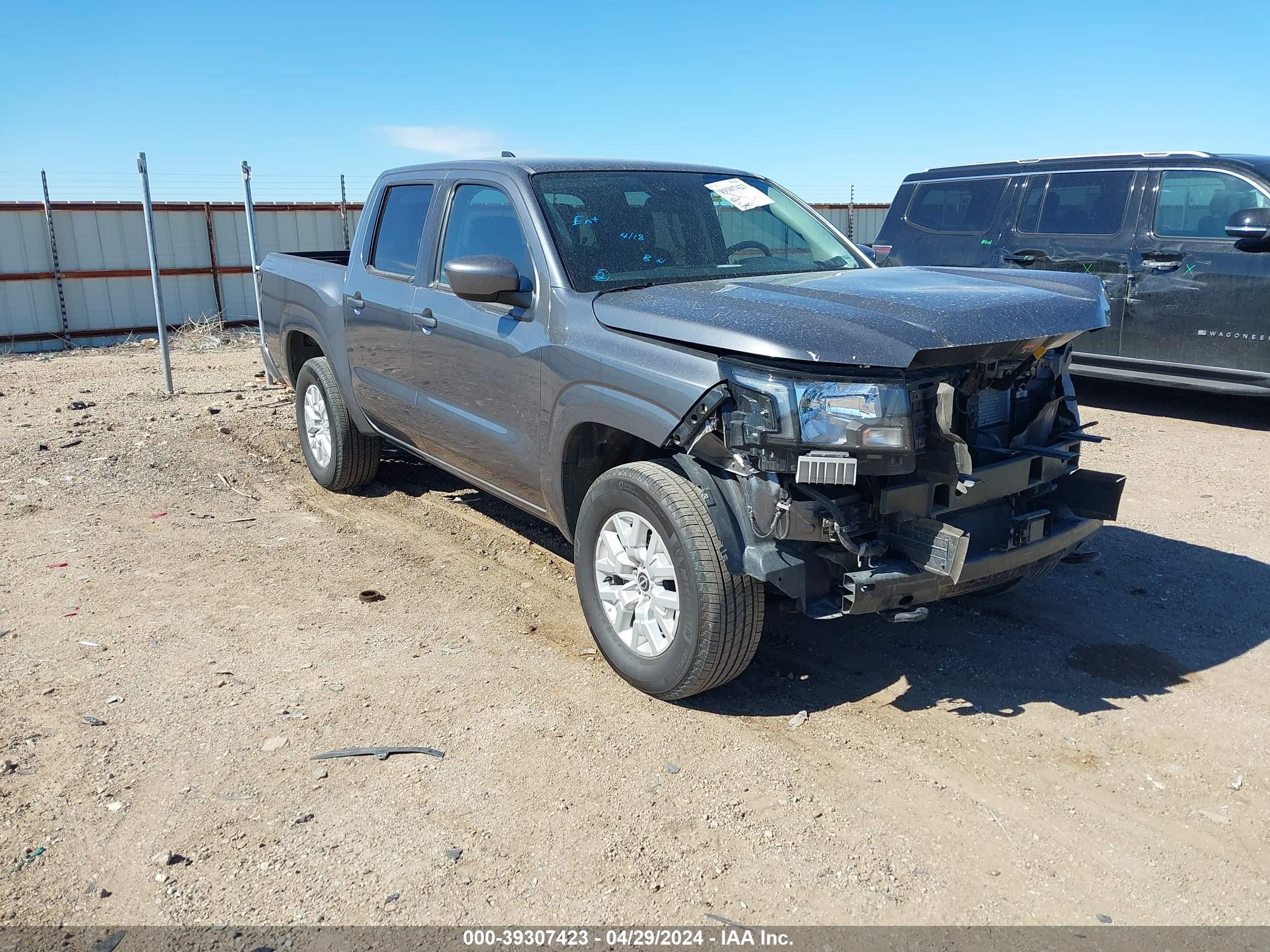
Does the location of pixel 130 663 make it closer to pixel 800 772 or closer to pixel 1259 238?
pixel 800 772

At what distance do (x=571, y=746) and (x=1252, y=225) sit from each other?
6.67 m

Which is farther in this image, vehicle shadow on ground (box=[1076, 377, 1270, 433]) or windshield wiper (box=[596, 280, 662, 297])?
vehicle shadow on ground (box=[1076, 377, 1270, 433])

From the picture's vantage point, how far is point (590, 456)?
4109mm

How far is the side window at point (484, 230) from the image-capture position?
171 inches

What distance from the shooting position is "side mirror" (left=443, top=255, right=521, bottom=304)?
13.2 ft

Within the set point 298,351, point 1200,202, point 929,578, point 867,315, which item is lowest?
point 929,578

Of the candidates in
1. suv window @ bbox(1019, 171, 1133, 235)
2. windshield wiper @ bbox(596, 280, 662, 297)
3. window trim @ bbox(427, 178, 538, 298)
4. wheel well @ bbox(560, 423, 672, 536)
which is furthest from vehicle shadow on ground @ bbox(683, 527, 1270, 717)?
suv window @ bbox(1019, 171, 1133, 235)

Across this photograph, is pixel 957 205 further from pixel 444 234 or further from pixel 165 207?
pixel 165 207

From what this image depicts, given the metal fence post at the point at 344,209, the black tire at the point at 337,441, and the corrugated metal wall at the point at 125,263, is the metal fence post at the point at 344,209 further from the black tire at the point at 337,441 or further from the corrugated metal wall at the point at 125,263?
the black tire at the point at 337,441

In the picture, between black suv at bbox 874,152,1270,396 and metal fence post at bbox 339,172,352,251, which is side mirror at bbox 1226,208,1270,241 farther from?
metal fence post at bbox 339,172,352,251

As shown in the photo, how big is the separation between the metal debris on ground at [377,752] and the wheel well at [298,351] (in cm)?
392

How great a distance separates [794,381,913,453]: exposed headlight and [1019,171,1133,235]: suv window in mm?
6334

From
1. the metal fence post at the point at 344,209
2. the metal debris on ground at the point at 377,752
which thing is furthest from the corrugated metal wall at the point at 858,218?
the metal debris on ground at the point at 377,752

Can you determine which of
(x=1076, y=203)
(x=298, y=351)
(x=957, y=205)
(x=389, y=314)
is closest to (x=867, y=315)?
(x=389, y=314)
